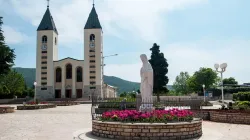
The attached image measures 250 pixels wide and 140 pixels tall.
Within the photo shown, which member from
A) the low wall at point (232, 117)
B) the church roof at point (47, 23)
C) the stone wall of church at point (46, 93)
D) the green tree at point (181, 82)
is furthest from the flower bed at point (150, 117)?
the green tree at point (181, 82)

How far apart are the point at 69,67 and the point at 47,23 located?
36.9ft

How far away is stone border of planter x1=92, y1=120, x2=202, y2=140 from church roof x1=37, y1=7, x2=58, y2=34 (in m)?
62.0

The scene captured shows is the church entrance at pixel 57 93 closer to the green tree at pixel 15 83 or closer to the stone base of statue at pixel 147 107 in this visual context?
the green tree at pixel 15 83

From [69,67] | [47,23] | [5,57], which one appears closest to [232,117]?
[5,57]

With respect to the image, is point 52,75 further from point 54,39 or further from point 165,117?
point 165,117

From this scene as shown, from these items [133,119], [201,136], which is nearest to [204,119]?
[201,136]

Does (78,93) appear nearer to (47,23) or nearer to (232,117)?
(47,23)

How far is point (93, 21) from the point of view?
6888 centimetres

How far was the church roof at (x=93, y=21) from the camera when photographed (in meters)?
67.9

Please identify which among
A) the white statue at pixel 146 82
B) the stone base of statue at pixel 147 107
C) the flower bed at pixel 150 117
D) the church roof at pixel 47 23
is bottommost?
the flower bed at pixel 150 117

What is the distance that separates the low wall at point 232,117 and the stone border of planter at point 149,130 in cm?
619

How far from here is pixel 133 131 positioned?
30.2ft

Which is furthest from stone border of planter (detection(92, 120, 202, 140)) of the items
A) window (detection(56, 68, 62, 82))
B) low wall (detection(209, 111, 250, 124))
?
window (detection(56, 68, 62, 82))

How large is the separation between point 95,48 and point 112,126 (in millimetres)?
57760
